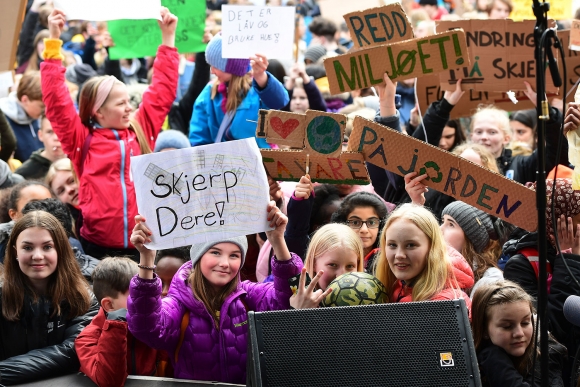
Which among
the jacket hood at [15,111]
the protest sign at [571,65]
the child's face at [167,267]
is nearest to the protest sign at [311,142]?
the child's face at [167,267]

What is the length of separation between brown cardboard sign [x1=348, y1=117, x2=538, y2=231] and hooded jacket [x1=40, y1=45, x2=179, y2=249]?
210 centimetres

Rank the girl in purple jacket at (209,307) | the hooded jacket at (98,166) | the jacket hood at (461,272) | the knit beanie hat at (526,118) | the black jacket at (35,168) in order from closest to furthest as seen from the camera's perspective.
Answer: the girl in purple jacket at (209,307) < the jacket hood at (461,272) < the hooded jacket at (98,166) < the black jacket at (35,168) < the knit beanie hat at (526,118)

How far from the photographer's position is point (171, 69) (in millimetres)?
6574

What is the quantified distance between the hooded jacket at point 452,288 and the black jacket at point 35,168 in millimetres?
4240

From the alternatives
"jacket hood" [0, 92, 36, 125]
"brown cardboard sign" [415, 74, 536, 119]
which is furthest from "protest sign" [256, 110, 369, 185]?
"jacket hood" [0, 92, 36, 125]

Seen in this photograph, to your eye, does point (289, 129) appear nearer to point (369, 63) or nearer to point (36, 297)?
point (369, 63)

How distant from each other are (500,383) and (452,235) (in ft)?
4.53

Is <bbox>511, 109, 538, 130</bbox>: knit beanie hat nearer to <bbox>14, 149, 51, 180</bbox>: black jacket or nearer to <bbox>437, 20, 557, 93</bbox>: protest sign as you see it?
<bbox>437, 20, 557, 93</bbox>: protest sign

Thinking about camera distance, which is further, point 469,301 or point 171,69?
point 171,69

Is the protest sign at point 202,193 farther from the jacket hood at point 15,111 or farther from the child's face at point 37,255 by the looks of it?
the jacket hood at point 15,111

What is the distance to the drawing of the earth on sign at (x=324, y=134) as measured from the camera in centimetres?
445

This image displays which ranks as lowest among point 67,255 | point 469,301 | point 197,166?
point 469,301

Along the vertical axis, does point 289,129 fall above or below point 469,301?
above

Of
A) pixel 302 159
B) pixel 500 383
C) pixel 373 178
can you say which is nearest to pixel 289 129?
pixel 302 159
